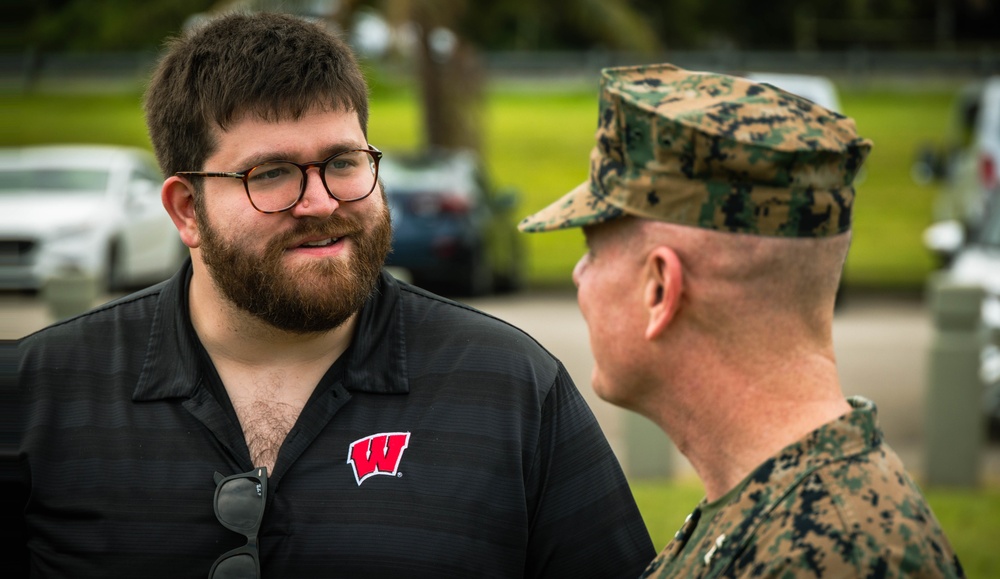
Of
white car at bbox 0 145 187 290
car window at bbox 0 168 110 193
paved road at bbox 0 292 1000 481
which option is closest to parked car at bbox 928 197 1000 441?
paved road at bbox 0 292 1000 481

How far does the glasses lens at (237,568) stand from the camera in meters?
2.76

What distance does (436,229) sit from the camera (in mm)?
14508

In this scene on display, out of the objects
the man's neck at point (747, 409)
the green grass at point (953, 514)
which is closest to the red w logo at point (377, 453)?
the man's neck at point (747, 409)

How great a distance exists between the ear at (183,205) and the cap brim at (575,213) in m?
1.09

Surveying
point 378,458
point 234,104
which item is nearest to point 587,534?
point 378,458

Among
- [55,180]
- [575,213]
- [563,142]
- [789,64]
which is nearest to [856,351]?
[55,180]

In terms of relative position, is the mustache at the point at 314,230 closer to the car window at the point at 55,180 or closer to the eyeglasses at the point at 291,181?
the eyeglasses at the point at 291,181

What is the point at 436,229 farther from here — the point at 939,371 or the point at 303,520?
the point at 303,520

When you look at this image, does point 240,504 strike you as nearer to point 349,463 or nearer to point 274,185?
point 349,463

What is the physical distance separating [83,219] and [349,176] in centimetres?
1250

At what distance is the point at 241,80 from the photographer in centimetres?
303

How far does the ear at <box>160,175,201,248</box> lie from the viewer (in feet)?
10.6

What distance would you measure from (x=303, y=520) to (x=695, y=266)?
1.11 meters

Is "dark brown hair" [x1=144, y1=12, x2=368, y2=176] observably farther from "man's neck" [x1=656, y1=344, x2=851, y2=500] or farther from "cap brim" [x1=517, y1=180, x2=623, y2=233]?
"man's neck" [x1=656, y1=344, x2=851, y2=500]
